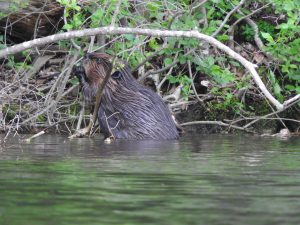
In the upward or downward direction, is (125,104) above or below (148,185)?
above

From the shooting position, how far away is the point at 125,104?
10.8 m

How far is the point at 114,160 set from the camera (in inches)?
275

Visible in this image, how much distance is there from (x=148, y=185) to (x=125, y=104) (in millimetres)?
5657

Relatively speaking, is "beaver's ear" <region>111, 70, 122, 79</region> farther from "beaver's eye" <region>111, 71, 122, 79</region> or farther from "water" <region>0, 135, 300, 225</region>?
"water" <region>0, 135, 300, 225</region>

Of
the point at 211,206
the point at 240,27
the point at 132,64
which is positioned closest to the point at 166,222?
A: the point at 211,206

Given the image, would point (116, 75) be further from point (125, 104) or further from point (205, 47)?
point (205, 47)

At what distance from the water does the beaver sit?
185cm

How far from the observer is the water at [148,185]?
3.90 metres

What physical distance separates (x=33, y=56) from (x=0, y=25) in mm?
719

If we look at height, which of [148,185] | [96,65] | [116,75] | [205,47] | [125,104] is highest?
[205,47]

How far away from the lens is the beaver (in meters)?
10.6

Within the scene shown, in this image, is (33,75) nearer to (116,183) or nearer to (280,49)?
(280,49)

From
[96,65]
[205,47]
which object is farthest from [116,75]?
[205,47]

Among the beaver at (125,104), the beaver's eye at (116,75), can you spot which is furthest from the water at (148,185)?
the beaver's eye at (116,75)
